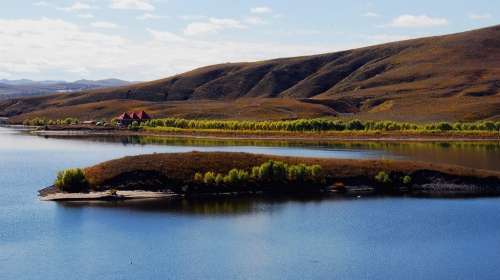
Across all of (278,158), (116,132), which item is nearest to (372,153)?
(278,158)

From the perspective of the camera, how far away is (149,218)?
190ft

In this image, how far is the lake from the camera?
43.6 metres

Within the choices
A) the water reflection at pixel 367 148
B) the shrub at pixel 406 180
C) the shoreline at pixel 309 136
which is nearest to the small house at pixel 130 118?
the shoreline at pixel 309 136

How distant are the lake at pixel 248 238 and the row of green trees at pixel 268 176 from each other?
11.9ft

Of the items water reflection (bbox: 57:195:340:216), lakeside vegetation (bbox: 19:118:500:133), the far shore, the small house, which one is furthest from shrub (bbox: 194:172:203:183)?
the small house

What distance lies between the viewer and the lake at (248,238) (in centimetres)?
4356

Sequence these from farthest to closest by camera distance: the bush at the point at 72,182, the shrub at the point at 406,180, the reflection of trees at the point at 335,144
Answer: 1. the reflection of trees at the point at 335,144
2. the shrub at the point at 406,180
3. the bush at the point at 72,182

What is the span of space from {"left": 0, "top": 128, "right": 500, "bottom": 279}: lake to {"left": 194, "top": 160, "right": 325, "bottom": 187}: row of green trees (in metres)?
3.63

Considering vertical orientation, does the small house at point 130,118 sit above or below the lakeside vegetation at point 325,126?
above

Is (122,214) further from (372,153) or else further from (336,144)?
(336,144)

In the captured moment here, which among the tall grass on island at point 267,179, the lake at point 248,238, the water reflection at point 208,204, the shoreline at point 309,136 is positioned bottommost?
the lake at point 248,238

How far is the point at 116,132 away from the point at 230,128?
27.1m

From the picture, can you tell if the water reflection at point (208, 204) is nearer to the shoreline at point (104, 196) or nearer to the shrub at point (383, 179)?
the shoreline at point (104, 196)

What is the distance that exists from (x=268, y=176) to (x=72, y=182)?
17477 mm
